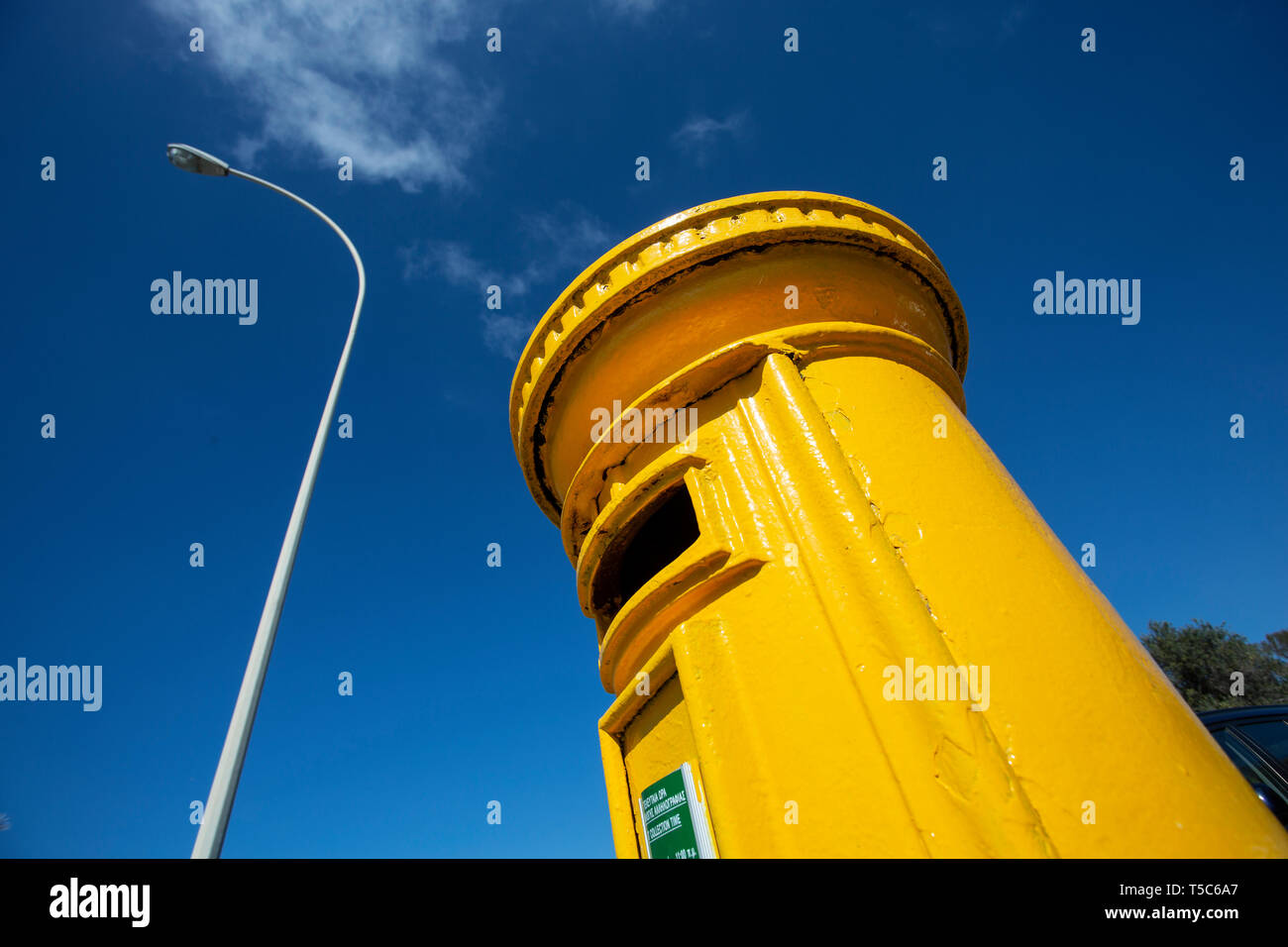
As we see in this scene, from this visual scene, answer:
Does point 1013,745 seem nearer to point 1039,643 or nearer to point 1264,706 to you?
point 1039,643

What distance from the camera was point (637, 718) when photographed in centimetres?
A: 187

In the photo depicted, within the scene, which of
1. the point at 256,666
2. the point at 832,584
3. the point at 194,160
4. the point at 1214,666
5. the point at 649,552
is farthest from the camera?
the point at 1214,666

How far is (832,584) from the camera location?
1404 mm

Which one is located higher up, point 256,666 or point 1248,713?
point 256,666

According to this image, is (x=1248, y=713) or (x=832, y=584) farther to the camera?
(x=1248, y=713)

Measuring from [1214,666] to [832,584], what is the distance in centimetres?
1761

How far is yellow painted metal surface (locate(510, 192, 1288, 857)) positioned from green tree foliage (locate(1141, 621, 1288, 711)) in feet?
53.3

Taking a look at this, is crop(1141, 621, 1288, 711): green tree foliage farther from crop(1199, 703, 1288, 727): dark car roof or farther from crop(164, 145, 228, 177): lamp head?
crop(164, 145, 228, 177): lamp head

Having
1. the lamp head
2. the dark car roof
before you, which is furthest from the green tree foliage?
the lamp head

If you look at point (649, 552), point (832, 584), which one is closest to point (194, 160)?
point (649, 552)

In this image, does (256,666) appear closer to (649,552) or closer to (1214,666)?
(649,552)

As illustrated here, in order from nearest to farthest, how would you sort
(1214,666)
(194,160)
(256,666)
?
(256,666)
(194,160)
(1214,666)
